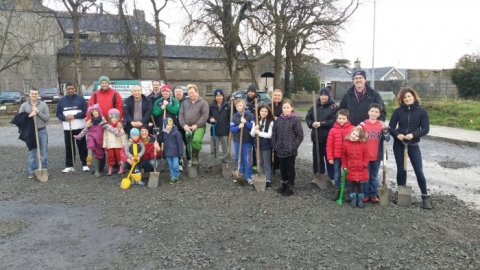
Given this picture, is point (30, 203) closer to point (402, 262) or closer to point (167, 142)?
point (167, 142)

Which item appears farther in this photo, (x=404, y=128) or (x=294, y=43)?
(x=294, y=43)

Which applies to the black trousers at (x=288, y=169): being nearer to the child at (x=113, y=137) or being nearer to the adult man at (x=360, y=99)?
the adult man at (x=360, y=99)

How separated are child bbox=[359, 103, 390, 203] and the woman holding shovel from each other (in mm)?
224

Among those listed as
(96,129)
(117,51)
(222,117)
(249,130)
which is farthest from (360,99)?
(117,51)

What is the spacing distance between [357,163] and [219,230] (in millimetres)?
2309

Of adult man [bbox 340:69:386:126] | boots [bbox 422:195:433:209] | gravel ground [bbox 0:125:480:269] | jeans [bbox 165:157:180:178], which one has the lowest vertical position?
gravel ground [bbox 0:125:480:269]

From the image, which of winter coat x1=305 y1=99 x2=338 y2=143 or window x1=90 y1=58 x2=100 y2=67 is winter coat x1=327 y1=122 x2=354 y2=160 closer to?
winter coat x1=305 y1=99 x2=338 y2=143

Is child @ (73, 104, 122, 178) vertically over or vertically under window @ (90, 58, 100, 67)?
under

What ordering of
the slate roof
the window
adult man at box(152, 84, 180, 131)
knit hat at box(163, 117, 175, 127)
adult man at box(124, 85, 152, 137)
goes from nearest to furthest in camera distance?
knit hat at box(163, 117, 175, 127)
adult man at box(124, 85, 152, 137)
adult man at box(152, 84, 180, 131)
the slate roof
the window

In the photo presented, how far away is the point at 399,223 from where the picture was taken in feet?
15.7

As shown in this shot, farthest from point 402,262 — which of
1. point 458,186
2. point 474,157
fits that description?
point 474,157

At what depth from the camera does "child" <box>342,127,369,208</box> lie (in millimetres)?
5402

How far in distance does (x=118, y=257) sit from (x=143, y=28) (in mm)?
35255

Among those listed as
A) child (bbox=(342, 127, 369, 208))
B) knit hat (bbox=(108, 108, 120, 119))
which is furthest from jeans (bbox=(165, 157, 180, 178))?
child (bbox=(342, 127, 369, 208))
